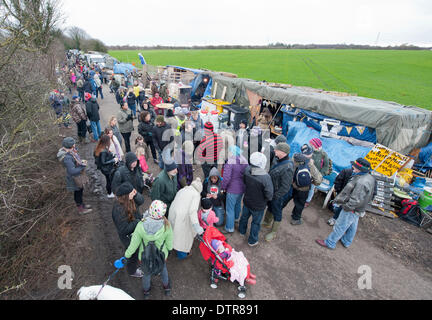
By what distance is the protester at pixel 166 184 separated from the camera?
346 cm

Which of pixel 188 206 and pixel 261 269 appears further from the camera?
pixel 261 269

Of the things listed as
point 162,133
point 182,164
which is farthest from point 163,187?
point 162,133

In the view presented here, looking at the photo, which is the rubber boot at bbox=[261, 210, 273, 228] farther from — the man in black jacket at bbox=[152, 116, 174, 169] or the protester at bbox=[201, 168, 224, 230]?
the man in black jacket at bbox=[152, 116, 174, 169]

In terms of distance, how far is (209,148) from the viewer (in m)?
4.89

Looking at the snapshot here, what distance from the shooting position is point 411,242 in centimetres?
444

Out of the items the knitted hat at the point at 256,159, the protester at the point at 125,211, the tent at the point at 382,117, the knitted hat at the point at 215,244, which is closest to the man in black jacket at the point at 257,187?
the knitted hat at the point at 256,159

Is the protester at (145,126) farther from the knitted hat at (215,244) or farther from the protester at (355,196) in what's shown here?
the protester at (355,196)

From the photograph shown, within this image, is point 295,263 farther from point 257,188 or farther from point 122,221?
point 122,221

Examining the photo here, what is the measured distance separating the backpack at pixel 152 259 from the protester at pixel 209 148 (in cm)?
270
